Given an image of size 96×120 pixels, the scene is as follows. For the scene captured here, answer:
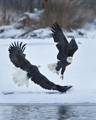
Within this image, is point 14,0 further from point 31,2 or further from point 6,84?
point 6,84

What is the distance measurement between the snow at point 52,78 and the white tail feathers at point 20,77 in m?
0.20

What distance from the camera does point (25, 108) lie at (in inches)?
308

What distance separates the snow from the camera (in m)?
8.51

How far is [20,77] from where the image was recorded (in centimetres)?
875

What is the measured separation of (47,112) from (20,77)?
1.40 meters

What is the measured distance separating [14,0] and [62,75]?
11.5m

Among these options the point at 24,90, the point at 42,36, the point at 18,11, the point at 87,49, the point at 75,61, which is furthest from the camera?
the point at 18,11

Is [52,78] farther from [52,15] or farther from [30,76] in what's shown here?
[52,15]

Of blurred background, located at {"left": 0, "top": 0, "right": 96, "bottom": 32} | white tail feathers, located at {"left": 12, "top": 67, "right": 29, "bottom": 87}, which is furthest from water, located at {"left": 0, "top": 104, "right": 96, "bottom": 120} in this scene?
blurred background, located at {"left": 0, "top": 0, "right": 96, "bottom": 32}

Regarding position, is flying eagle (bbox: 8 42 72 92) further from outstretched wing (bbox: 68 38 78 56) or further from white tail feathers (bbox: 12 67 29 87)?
outstretched wing (bbox: 68 38 78 56)

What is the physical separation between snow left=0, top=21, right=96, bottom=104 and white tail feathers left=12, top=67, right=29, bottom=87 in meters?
0.20

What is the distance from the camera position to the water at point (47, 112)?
23.2 feet

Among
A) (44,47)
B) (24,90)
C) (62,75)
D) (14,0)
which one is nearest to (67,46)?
(62,75)

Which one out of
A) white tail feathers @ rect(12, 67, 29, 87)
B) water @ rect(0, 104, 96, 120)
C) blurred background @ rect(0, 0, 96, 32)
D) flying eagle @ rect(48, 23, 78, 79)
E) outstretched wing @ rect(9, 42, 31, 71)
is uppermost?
blurred background @ rect(0, 0, 96, 32)
